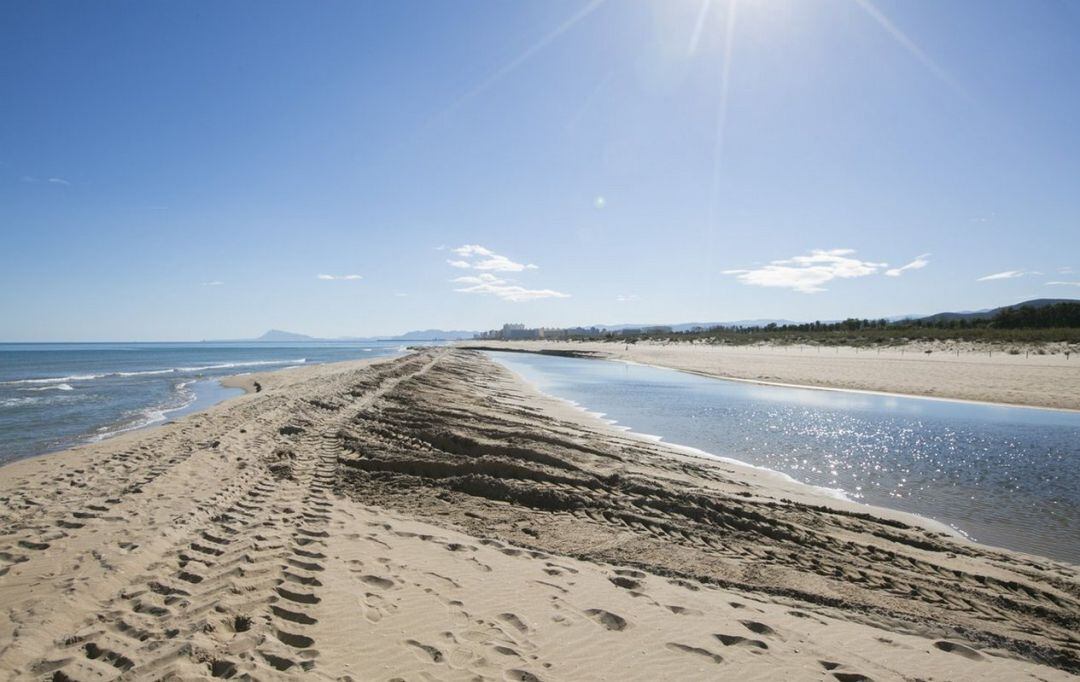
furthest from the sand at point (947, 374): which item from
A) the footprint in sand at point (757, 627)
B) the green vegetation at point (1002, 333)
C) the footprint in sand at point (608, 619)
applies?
the footprint in sand at point (608, 619)

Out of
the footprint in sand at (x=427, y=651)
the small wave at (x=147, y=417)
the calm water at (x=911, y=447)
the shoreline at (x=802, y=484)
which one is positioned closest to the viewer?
the footprint in sand at (x=427, y=651)

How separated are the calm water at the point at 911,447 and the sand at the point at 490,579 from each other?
1.38 metres

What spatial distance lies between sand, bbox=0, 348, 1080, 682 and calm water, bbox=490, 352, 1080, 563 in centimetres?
138

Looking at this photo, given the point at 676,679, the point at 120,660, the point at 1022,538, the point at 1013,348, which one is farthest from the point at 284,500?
the point at 1013,348

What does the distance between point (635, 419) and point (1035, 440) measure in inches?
442

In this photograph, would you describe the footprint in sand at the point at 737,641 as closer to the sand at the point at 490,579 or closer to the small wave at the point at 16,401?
the sand at the point at 490,579

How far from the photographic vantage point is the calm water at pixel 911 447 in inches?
332

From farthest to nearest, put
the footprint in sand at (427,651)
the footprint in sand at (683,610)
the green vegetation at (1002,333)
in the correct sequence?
1. the green vegetation at (1002,333)
2. the footprint in sand at (683,610)
3. the footprint in sand at (427,651)

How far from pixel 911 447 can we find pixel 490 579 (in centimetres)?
1315

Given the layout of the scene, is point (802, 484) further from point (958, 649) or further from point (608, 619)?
point (608, 619)

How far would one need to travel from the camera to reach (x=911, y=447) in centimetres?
1320

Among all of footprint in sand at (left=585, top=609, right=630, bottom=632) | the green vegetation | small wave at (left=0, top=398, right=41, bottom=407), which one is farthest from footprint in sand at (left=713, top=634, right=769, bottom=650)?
the green vegetation

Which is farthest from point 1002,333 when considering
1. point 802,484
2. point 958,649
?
point 958,649

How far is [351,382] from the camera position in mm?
24531
